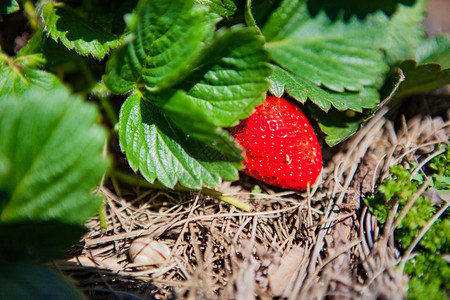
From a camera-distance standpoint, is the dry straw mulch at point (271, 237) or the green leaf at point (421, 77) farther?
the green leaf at point (421, 77)

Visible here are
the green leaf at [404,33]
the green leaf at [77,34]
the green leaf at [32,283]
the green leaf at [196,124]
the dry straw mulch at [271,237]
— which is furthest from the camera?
the green leaf at [404,33]

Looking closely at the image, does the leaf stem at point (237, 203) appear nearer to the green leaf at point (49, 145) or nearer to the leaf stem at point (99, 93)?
the leaf stem at point (99, 93)

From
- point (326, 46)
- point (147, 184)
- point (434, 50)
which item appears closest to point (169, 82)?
point (147, 184)

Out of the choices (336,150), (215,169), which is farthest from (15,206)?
(336,150)

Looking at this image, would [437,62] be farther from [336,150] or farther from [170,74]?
[170,74]

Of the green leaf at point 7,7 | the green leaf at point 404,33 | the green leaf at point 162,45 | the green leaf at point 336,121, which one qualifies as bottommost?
the green leaf at point 336,121

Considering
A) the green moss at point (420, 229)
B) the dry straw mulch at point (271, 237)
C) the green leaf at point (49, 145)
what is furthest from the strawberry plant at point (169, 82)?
the green moss at point (420, 229)
